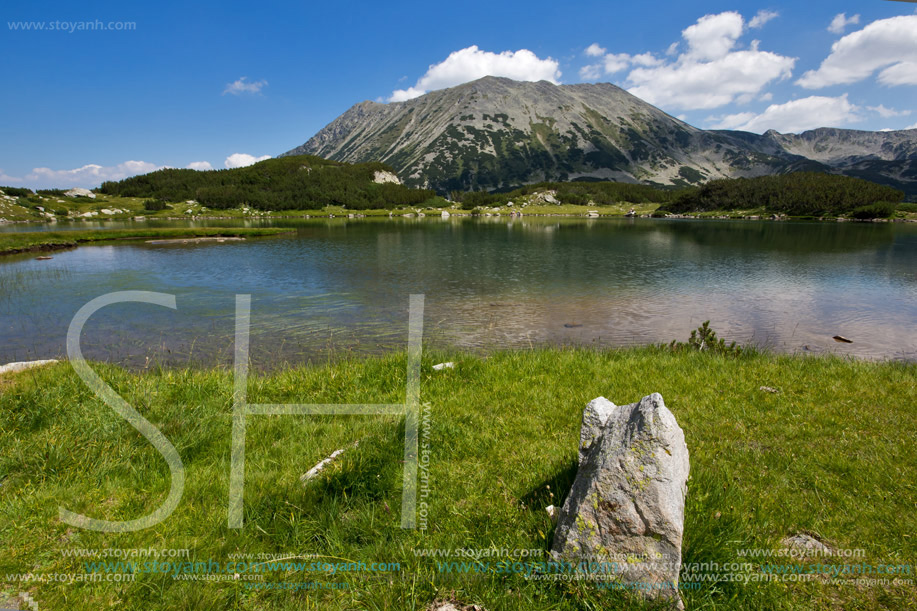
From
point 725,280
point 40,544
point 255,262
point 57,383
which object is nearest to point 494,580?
point 40,544

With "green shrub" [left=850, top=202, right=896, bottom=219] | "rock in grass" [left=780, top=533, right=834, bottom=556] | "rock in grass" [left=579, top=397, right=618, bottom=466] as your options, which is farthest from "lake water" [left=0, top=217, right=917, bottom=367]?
"green shrub" [left=850, top=202, right=896, bottom=219]

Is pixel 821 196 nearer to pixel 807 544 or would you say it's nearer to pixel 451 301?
pixel 451 301

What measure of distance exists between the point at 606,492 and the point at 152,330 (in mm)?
23463

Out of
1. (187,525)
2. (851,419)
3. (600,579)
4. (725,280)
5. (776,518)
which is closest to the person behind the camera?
(600,579)

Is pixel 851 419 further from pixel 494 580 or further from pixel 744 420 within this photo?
pixel 494 580

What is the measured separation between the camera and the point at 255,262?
152 feet

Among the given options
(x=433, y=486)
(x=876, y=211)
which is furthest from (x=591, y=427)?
(x=876, y=211)

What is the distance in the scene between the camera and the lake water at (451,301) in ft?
62.1

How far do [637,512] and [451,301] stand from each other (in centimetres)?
2483

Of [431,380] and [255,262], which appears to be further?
[255,262]

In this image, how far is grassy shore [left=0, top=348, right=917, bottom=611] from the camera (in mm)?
3867

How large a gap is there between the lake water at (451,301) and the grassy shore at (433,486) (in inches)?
355

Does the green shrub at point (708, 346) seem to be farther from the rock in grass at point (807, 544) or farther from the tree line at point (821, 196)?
the tree line at point (821, 196)

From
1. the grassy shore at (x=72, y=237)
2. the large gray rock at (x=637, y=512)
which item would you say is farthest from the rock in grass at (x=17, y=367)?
the grassy shore at (x=72, y=237)
